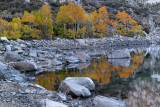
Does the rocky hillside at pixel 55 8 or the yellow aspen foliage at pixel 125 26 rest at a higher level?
the rocky hillside at pixel 55 8

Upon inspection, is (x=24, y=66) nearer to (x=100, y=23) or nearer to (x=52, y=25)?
(x=52, y=25)

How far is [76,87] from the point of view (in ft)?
30.5

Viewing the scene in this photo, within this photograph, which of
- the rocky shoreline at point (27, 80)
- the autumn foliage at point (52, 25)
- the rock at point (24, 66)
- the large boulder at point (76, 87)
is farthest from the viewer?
the autumn foliage at point (52, 25)

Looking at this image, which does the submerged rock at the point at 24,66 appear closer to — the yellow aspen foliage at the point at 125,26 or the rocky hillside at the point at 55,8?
the rocky hillside at the point at 55,8

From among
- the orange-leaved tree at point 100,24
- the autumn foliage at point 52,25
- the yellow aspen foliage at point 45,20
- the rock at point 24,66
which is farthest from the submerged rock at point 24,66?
the orange-leaved tree at point 100,24

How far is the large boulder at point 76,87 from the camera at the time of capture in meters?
8.98

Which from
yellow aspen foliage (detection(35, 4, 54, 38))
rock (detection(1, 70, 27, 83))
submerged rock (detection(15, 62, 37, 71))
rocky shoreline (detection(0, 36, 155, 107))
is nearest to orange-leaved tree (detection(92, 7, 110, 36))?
yellow aspen foliage (detection(35, 4, 54, 38))

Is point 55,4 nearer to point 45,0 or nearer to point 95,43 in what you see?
point 45,0

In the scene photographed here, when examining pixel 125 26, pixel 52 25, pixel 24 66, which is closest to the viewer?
pixel 24 66

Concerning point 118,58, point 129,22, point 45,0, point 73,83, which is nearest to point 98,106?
point 73,83

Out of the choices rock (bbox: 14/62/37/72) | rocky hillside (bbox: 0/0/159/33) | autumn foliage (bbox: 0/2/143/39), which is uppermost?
rocky hillside (bbox: 0/0/159/33)

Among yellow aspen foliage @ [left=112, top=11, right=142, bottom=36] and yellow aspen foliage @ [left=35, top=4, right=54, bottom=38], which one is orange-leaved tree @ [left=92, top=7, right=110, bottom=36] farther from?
yellow aspen foliage @ [left=35, top=4, right=54, bottom=38]

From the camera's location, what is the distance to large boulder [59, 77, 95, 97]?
898 cm

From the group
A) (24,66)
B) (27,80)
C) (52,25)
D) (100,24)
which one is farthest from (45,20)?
(27,80)
